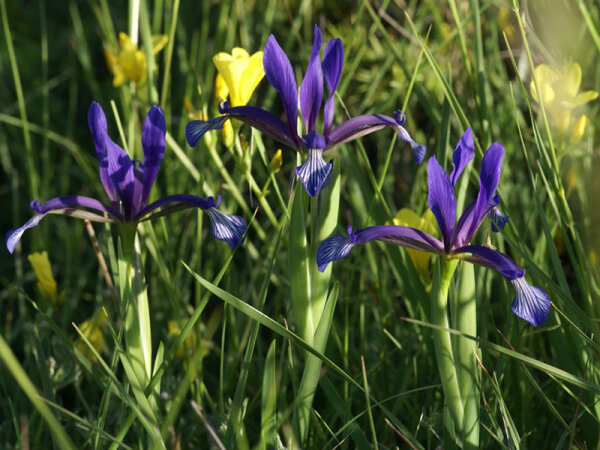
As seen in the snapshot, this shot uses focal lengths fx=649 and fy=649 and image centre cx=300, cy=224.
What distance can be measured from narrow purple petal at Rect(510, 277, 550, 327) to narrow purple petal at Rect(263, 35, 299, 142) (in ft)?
1.08

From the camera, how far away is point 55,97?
2.26 m

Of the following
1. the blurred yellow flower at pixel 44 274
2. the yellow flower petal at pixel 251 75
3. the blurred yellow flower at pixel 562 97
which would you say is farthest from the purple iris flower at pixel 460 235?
the blurred yellow flower at pixel 44 274

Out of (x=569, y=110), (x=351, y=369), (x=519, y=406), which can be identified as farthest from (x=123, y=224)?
(x=569, y=110)

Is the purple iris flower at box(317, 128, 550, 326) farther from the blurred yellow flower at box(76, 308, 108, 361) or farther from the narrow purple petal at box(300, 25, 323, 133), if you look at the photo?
the blurred yellow flower at box(76, 308, 108, 361)

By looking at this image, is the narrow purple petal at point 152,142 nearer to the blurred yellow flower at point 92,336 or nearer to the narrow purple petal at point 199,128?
the narrow purple petal at point 199,128

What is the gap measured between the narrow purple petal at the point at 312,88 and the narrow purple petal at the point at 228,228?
0.16 metres

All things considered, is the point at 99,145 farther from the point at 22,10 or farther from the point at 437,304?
the point at 22,10

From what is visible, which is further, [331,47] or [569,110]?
[569,110]

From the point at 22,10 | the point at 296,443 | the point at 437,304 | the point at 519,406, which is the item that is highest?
the point at 22,10

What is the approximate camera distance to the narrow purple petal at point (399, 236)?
726mm

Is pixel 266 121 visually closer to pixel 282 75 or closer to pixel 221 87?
pixel 282 75

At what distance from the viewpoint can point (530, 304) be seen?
0.70 metres

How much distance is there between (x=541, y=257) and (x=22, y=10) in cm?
206

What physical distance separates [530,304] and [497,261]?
6 cm
